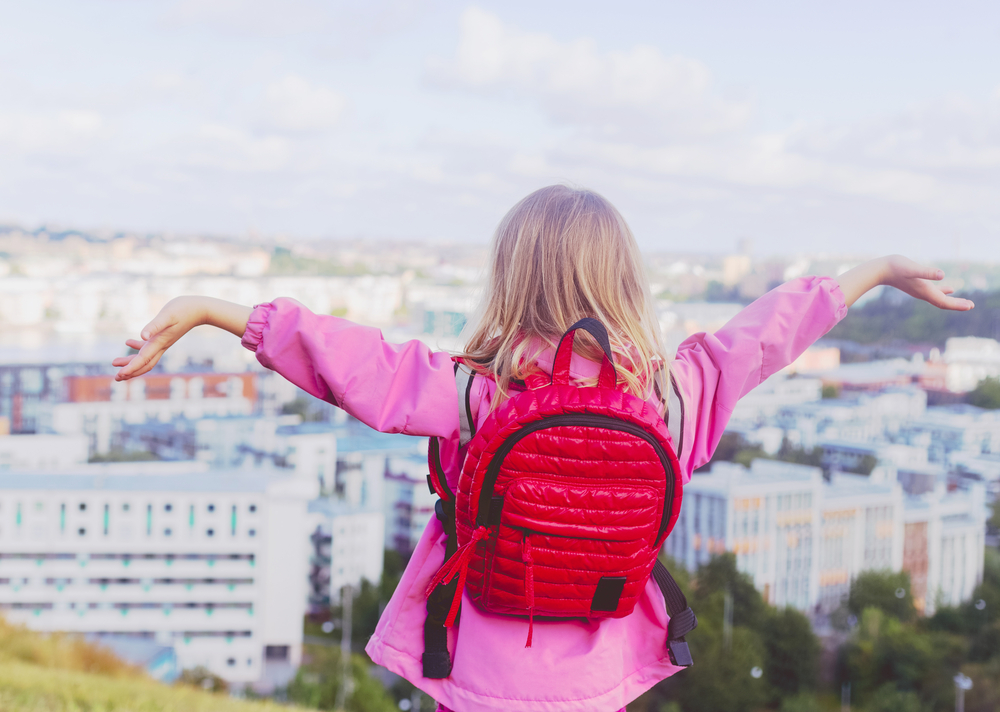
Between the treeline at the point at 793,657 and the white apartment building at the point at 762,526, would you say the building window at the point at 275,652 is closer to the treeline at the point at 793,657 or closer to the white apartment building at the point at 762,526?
the treeline at the point at 793,657

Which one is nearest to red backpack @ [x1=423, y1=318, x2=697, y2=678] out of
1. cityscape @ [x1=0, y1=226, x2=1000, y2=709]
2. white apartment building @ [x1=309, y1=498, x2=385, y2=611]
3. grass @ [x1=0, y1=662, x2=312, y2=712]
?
grass @ [x1=0, y1=662, x2=312, y2=712]

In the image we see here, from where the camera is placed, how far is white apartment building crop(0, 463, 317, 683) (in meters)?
11.6

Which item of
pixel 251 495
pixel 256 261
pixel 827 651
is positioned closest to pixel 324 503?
pixel 251 495

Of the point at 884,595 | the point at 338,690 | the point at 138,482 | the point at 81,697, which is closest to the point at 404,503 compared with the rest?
the point at 138,482

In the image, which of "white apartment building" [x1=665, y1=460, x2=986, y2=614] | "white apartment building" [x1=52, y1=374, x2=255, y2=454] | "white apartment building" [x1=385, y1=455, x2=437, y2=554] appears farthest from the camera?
"white apartment building" [x1=52, y1=374, x2=255, y2=454]

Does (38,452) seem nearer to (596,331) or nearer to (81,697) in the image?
(81,697)

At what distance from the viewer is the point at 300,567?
38.7 feet

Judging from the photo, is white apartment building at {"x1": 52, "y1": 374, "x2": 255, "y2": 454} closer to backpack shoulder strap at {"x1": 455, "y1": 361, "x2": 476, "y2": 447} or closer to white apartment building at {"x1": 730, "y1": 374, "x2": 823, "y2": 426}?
white apartment building at {"x1": 730, "y1": 374, "x2": 823, "y2": 426}

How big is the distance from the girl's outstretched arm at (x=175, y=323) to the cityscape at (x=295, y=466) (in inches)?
304

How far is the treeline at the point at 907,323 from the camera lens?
712 inches

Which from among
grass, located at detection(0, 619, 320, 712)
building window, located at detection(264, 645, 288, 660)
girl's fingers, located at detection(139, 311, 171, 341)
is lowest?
building window, located at detection(264, 645, 288, 660)

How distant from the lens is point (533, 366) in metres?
0.55

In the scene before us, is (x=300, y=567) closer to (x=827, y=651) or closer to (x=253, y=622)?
(x=253, y=622)

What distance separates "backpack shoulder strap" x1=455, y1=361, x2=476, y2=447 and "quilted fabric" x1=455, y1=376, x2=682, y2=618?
3 cm
